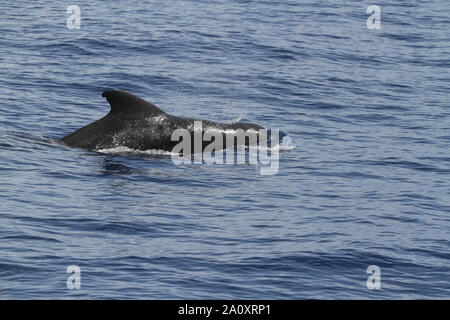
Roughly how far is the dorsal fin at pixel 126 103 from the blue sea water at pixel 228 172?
117 cm

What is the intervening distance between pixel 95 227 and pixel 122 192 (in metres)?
2.38

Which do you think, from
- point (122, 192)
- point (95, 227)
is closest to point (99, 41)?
point (122, 192)

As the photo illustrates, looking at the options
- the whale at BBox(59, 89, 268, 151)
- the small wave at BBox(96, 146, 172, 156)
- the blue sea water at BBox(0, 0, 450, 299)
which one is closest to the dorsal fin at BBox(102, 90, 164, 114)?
the whale at BBox(59, 89, 268, 151)

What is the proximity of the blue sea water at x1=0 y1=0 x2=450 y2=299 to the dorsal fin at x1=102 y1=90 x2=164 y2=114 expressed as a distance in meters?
1.17

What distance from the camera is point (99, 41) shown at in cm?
3547

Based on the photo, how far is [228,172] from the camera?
19.2 metres

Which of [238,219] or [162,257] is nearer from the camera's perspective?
[162,257]

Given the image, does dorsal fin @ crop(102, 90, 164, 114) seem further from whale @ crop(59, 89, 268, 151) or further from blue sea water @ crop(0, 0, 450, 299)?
blue sea water @ crop(0, 0, 450, 299)

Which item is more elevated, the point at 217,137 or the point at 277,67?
the point at 277,67

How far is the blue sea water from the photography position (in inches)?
502

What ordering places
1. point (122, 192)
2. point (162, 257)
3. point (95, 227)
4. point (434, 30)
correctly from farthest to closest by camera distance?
point (434, 30) → point (122, 192) → point (95, 227) → point (162, 257)

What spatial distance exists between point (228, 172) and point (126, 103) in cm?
300

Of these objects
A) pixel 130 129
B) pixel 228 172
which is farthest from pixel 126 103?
pixel 228 172

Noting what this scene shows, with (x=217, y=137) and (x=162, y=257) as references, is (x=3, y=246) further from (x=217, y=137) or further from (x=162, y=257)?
(x=217, y=137)
